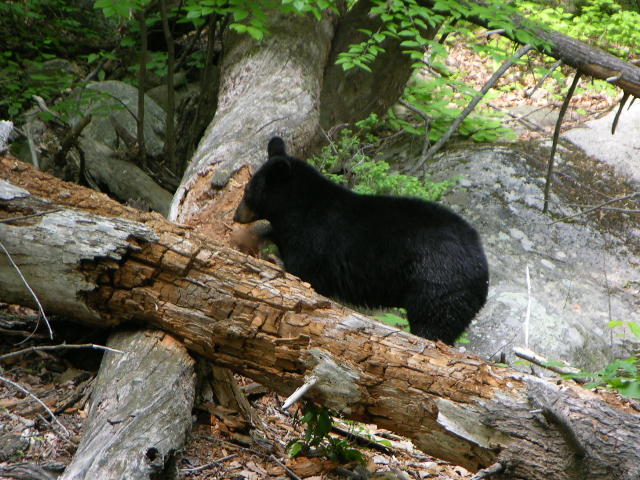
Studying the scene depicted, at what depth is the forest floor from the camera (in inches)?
111

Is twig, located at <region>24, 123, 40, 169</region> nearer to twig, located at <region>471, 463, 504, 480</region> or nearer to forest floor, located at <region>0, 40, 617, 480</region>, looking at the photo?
forest floor, located at <region>0, 40, 617, 480</region>

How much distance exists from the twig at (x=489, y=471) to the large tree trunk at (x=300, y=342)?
32mm

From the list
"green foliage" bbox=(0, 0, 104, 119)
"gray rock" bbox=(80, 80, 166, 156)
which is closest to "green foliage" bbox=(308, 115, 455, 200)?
"gray rock" bbox=(80, 80, 166, 156)

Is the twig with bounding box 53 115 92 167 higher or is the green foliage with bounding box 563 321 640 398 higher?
the green foliage with bounding box 563 321 640 398

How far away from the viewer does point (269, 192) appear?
4.59 meters

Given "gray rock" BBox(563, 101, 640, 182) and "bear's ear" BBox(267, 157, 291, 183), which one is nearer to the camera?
"bear's ear" BBox(267, 157, 291, 183)

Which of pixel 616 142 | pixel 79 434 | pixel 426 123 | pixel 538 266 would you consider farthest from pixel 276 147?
pixel 616 142

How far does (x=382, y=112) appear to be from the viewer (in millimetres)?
7547

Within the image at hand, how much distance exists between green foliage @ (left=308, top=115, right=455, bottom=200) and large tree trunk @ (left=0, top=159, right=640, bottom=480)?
2.77m

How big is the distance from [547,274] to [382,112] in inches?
111

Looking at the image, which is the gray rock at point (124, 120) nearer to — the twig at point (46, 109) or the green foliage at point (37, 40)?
the green foliage at point (37, 40)

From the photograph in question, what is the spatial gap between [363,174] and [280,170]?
1.57m

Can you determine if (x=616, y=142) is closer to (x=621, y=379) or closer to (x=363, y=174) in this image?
(x=363, y=174)

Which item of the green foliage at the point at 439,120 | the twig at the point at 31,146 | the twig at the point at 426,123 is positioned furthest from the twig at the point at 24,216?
the green foliage at the point at 439,120
